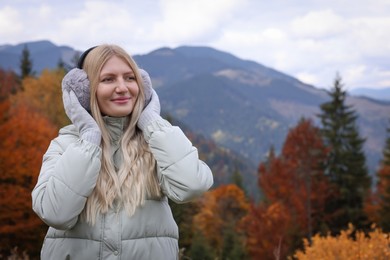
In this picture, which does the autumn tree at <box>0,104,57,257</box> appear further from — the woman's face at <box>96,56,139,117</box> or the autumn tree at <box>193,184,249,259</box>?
the autumn tree at <box>193,184,249,259</box>

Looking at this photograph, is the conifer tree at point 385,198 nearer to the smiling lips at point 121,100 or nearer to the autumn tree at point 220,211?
the autumn tree at point 220,211

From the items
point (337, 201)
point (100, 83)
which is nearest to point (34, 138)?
point (337, 201)

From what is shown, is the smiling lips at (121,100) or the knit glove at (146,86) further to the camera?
the knit glove at (146,86)

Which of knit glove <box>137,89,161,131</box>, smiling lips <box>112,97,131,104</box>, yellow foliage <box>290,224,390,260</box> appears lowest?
yellow foliage <box>290,224,390,260</box>

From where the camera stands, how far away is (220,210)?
46281mm

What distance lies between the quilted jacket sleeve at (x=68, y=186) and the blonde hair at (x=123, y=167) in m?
0.09

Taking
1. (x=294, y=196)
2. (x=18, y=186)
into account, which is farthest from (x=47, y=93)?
(x=294, y=196)

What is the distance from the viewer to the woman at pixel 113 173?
220 cm

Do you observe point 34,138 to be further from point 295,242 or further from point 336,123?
point 336,123

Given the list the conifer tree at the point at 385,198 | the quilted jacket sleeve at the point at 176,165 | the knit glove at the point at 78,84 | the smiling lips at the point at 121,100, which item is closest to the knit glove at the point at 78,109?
the knit glove at the point at 78,84

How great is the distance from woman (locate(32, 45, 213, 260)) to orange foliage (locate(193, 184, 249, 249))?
39.0 metres

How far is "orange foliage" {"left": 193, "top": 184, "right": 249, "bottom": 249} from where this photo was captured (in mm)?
42219

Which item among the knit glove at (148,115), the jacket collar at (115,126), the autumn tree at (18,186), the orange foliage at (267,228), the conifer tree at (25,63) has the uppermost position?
the conifer tree at (25,63)

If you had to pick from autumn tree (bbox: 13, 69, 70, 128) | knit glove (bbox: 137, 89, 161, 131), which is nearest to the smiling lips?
knit glove (bbox: 137, 89, 161, 131)
